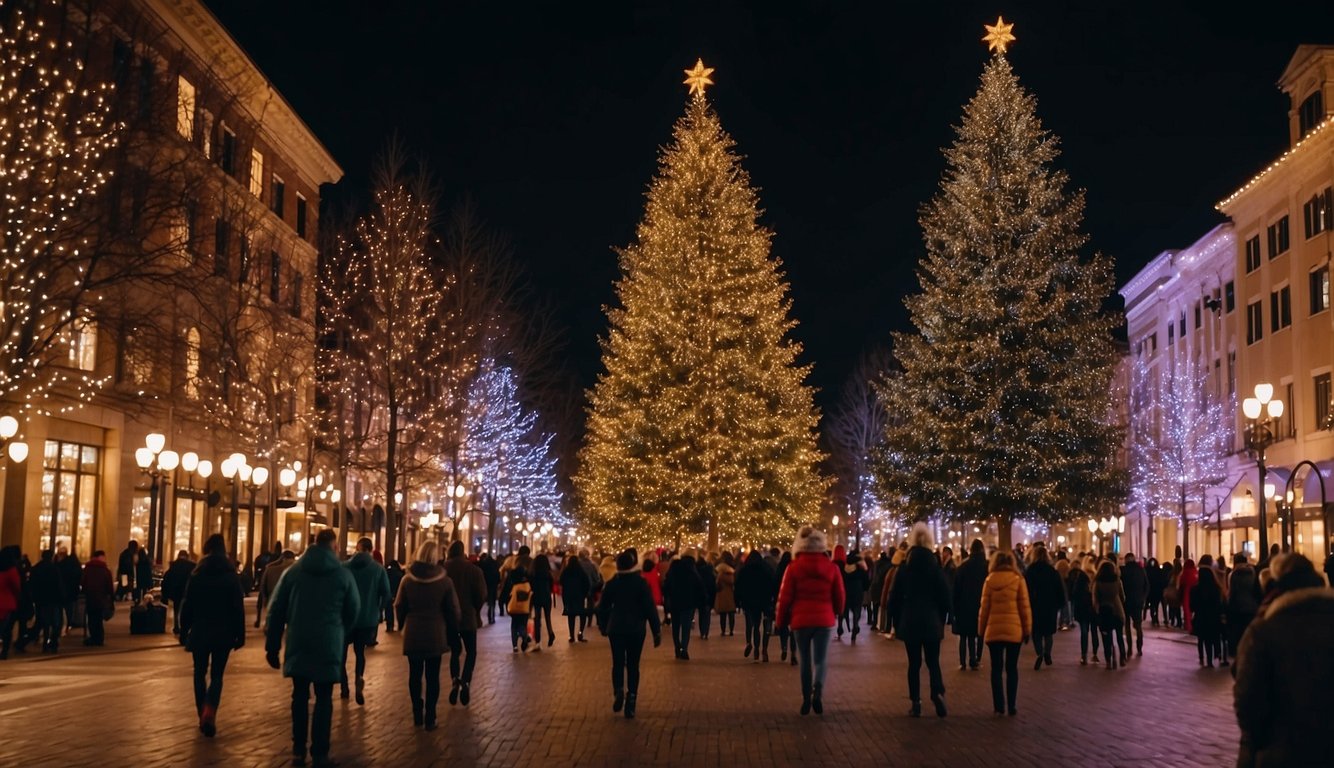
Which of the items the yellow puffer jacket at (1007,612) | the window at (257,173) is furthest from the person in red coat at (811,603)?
the window at (257,173)

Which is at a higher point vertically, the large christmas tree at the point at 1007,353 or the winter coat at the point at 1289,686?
the large christmas tree at the point at 1007,353

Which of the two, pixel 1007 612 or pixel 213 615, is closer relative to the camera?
pixel 213 615

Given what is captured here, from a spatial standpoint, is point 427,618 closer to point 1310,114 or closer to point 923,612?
point 923,612

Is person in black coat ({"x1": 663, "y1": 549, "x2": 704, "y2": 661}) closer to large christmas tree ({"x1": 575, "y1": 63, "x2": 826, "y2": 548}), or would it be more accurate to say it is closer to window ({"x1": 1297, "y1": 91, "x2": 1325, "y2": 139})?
large christmas tree ({"x1": 575, "y1": 63, "x2": 826, "y2": 548})

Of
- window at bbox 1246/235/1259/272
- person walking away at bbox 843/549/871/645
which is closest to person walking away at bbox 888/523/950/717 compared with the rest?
person walking away at bbox 843/549/871/645

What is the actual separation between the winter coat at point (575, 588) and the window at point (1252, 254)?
1412 inches

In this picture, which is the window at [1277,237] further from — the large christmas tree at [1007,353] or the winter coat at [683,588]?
the winter coat at [683,588]

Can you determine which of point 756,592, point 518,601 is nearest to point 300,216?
point 518,601

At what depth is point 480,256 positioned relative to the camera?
50281 millimetres

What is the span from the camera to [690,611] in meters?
25.8

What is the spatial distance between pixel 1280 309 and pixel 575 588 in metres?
33.8

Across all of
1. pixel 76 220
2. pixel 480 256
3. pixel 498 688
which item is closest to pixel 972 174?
pixel 480 256

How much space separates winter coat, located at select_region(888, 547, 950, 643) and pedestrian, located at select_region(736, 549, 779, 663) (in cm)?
902

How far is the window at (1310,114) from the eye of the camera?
4912 centimetres
